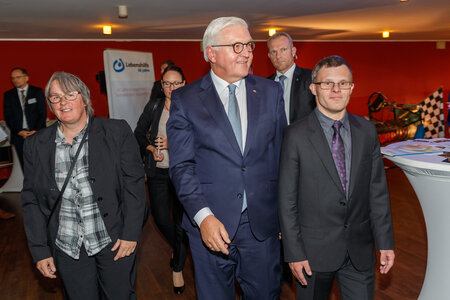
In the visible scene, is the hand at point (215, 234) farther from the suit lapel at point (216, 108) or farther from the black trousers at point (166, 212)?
the black trousers at point (166, 212)

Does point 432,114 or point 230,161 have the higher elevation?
point 230,161

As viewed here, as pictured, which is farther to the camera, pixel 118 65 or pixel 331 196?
pixel 118 65

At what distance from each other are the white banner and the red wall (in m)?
2.46

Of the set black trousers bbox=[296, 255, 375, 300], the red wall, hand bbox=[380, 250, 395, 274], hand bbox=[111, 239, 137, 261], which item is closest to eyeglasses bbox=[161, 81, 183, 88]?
hand bbox=[111, 239, 137, 261]

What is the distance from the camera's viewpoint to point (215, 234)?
1531 mm

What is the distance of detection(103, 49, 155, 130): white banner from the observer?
5.90 meters

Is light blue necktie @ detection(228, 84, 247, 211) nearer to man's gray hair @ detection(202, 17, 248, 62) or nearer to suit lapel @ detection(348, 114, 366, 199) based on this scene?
man's gray hair @ detection(202, 17, 248, 62)

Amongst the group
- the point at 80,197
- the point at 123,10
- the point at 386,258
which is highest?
the point at 123,10

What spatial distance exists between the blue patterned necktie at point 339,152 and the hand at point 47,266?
→ 4.70 ft

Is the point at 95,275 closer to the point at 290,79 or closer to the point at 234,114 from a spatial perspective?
the point at 234,114

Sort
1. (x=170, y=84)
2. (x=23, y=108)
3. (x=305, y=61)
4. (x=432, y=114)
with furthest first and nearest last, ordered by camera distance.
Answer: (x=305, y=61)
(x=432, y=114)
(x=23, y=108)
(x=170, y=84)

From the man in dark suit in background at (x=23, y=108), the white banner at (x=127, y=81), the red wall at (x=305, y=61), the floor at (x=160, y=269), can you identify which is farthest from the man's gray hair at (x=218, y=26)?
the red wall at (x=305, y=61)

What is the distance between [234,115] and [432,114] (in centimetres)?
805

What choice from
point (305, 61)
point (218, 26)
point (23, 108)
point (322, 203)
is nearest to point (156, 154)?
point (218, 26)
